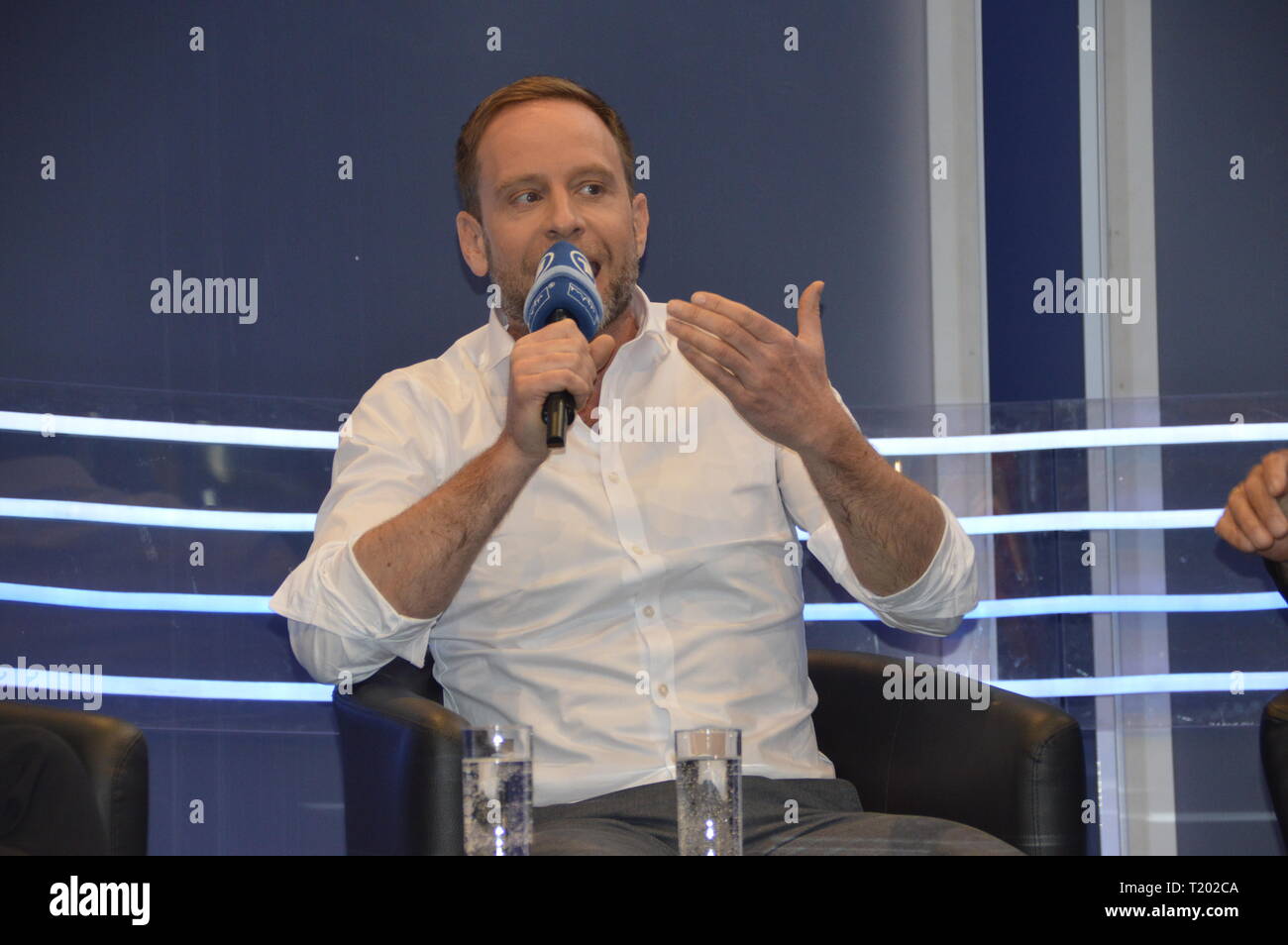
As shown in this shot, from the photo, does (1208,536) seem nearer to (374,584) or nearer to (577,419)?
(577,419)

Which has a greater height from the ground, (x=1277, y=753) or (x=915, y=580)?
(x=915, y=580)

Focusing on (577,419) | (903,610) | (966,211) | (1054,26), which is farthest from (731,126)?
(903,610)

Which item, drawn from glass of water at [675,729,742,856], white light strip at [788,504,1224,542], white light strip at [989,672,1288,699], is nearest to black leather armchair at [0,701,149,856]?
glass of water at [675,729,742,856]

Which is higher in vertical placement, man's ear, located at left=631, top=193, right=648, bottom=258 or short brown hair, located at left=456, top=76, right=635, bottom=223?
short brown hair, located at left=456, top=76, right=635, bottom=223

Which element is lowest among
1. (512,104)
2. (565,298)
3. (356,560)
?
(356,560)

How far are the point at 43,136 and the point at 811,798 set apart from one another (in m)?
2.42

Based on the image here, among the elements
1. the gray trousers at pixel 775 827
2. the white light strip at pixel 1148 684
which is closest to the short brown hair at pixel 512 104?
the gray trousers at pixel 775 827

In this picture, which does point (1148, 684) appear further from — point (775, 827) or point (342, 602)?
point (342, 602)

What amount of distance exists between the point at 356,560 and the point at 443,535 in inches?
5.3

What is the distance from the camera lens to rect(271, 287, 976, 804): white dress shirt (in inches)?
75.9

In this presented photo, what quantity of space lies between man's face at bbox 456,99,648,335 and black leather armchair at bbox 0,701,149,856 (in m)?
0.94

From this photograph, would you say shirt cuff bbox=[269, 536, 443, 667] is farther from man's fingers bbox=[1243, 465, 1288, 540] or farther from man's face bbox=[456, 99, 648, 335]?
man's fingers bbox=[1243, 465, 1288, 540]

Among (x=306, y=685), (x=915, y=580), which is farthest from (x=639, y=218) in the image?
(x=306, y=685)

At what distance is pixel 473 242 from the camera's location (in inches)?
92.9
